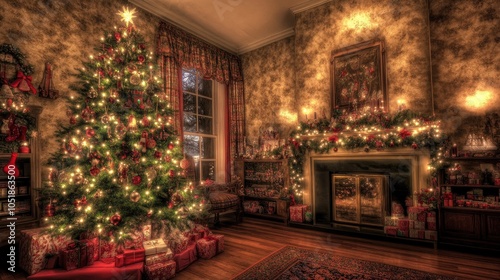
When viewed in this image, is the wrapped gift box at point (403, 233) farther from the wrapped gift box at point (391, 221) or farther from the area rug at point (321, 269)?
the area rug at point (321, 269)

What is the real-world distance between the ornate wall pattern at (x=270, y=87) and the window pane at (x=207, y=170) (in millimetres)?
1114

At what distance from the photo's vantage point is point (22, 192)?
3086 millimetres

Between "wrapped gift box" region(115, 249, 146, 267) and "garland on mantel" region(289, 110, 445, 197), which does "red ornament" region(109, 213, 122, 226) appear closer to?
"wrapped gift box" region(115, 249, 146, 267)

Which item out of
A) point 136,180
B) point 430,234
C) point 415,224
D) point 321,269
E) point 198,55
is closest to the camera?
point 321,269

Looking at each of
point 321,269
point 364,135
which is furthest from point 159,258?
point 364,135

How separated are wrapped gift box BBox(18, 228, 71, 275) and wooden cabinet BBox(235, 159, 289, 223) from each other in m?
3.50

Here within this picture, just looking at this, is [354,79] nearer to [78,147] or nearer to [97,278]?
[78,147]

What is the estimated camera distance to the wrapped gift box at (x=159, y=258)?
2.69 m

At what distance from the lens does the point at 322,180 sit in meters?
4.67

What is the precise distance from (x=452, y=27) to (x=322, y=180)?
321cm

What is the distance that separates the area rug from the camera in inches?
106

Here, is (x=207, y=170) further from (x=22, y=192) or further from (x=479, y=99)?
(x=479, y=99)

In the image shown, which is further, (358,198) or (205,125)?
(205,125)

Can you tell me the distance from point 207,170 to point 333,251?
134 inches
